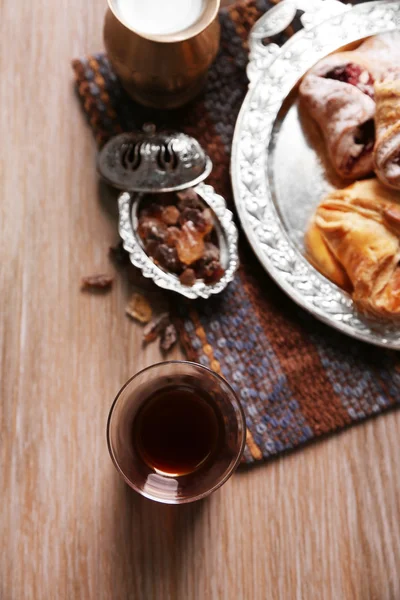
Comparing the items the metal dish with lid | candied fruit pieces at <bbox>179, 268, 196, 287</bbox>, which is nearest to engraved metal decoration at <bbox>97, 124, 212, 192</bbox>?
the metal dish with lid

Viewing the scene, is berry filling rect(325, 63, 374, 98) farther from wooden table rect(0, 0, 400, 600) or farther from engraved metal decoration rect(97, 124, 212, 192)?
wooden table rect(0, 0, 400, 600)

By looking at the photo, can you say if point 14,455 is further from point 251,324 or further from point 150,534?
point 251,324

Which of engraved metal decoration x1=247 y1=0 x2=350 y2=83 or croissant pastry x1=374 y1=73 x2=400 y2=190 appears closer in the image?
croissant pastry x1=374 y1=73 x2=400 y2=190

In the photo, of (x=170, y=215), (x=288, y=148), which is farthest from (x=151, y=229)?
(x=288, y=148)

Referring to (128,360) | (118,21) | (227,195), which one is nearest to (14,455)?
(128,360)

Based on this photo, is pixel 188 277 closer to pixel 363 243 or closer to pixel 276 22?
pixel 363 243

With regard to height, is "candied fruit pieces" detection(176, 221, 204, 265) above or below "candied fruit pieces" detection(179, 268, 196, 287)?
above

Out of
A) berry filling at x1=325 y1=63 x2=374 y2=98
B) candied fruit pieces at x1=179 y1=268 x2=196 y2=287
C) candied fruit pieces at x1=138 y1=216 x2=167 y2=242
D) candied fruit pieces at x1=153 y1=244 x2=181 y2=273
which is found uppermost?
berry filling at x1=325 y1=63 x2=374 y2=98


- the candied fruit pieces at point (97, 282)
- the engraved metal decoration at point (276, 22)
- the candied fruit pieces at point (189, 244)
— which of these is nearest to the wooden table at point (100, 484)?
the candied fruit pieces at point (97, 282)
